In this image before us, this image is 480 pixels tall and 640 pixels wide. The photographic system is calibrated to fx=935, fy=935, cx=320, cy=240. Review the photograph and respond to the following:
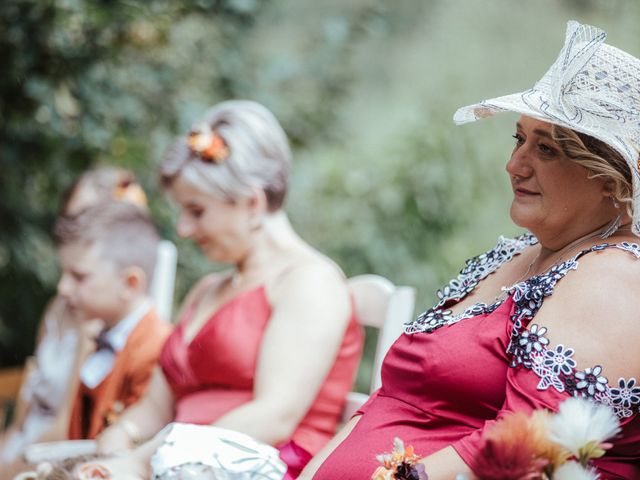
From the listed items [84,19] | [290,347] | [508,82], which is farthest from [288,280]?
[508,82]

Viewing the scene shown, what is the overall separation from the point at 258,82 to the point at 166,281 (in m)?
1.37

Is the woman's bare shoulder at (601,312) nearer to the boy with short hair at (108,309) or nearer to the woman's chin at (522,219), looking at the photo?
the woman's chin at (522,219)

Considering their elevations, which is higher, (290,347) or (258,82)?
(258,82)

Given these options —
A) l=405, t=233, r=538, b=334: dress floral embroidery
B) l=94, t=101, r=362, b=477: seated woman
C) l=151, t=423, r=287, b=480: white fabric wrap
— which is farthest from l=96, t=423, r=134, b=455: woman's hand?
l=405, t=233, r=538, b=334: dress floral embroidery

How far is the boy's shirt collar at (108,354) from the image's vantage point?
3.35m

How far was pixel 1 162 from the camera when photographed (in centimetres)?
452

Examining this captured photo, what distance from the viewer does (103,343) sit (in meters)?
3.39

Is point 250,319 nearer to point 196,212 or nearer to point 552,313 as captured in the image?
point 196,212

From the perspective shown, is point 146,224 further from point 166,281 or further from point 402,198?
point 402,198

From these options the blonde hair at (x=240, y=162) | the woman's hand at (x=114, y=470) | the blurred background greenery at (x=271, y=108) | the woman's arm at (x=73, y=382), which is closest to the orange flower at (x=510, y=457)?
the woman's hand at (x=114, y=470)

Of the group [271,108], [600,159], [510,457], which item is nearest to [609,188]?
[600,159]

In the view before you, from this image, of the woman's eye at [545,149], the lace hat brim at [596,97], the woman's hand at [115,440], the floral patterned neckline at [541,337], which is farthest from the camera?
the woman's hand at [115,440]

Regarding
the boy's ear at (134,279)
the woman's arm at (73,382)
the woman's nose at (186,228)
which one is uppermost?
the woman's nose at (186,228)

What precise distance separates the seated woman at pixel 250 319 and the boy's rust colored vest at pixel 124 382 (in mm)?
177
